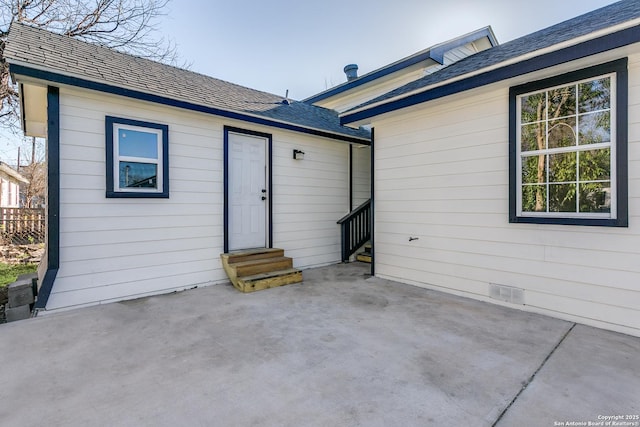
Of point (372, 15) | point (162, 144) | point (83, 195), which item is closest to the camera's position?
point (83, 195)

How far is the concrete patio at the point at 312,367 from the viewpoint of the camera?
1798 mm

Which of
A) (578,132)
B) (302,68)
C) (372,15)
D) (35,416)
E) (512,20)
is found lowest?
(35,416)

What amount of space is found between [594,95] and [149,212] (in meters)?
5.10

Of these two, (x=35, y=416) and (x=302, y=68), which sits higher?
(x=302, y=68)

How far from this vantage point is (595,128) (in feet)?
10.1

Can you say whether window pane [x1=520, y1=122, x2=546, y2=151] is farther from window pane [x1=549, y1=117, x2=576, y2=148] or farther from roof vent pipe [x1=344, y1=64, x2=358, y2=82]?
roof vent pipe [x1=344, y1=64, x2=358, y2=82]

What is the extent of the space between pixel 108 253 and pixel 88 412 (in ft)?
8.00

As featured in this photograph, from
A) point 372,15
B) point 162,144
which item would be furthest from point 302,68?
point 162,144

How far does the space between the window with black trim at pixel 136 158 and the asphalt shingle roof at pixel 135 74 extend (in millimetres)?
479

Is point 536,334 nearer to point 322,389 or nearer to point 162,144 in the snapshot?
point 322,389

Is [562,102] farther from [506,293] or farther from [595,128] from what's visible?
[506,293]

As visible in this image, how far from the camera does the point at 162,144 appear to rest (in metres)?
4.21

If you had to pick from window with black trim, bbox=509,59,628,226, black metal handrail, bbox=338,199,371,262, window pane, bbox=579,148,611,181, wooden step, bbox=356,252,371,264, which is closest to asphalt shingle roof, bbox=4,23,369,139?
black metal handrail, bbox=338,199,371,262

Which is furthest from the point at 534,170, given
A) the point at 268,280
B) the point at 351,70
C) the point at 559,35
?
the point at 351,70
